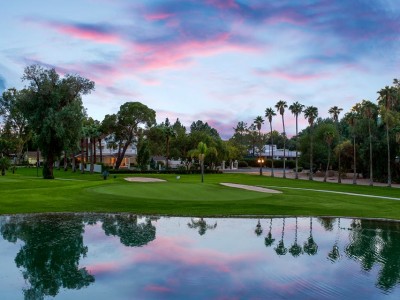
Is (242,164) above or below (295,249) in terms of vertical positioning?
above

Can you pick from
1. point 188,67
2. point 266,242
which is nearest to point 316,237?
point 266,242

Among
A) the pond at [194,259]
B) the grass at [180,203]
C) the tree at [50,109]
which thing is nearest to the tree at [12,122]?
the tree at [50,109]

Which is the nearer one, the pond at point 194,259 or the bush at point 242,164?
the pond at point 194,259

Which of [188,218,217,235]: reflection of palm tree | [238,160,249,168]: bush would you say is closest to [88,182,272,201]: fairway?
[188,218,217,235]: reflection of palm tree

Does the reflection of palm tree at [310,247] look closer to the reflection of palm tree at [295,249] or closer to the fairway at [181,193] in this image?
the reflection of palm tree at [295,249]

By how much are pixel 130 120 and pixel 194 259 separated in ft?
235

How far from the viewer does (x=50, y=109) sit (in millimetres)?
48594

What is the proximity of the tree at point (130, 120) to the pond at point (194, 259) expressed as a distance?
62.4 m

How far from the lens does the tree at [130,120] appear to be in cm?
8362

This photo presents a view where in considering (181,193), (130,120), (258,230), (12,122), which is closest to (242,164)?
(130,120)

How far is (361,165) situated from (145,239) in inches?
2635

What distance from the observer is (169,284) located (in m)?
11.6

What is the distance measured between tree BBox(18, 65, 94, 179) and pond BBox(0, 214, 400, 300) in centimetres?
2825

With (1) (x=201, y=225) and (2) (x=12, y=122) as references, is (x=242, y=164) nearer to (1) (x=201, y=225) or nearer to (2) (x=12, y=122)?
(2) (x=12, y=122)
